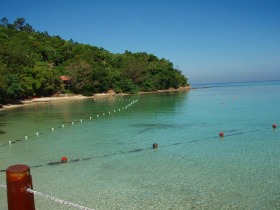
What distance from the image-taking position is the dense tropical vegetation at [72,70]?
60.0m

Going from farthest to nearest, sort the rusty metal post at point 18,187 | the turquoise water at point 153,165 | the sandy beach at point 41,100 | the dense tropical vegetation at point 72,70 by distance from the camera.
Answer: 1. the dense tropical vegetation at point 72,70
2. the sandy beach at point 41,100
3. the turquoise water at point 153,165
4. the rusty metal post at point 18,187

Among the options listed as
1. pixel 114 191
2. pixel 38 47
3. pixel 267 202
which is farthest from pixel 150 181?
pixel 38 47

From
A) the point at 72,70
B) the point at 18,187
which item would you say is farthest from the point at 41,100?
the point at 18,187

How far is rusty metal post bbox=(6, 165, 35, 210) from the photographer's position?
4141mm

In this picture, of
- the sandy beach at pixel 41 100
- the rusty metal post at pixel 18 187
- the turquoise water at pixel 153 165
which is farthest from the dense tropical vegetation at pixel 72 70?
the rusty metal post at pixel 18 187

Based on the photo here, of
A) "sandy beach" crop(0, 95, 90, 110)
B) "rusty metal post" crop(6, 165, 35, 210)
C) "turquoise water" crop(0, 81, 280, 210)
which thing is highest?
"rusty metal post" crop(6, 165, 35, 210)

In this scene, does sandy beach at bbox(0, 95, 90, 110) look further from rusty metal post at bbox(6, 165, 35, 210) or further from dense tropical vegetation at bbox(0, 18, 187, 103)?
rusty metal post at bbox(6, 165, 35, 210)

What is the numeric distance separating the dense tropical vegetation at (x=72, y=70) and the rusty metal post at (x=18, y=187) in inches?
2004

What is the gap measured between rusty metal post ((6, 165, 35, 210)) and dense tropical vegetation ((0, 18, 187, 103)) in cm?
5090

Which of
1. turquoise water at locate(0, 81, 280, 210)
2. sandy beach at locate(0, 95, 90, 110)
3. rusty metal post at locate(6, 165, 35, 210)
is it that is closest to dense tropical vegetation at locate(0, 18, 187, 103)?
sandy beach at locate(0, 95, 90, 110)

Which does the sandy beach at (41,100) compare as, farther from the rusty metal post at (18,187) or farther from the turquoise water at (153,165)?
the rusty metal post at (18,187)

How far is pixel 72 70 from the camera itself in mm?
77250

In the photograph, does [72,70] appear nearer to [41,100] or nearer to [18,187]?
[41,100]

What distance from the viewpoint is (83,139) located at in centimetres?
2209
